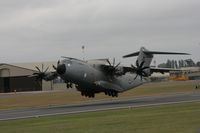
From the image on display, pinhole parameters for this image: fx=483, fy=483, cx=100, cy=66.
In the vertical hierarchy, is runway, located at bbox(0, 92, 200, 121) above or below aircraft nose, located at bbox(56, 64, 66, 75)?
below

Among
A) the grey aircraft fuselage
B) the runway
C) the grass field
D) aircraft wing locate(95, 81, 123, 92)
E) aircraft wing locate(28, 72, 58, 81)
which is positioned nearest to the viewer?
the runway

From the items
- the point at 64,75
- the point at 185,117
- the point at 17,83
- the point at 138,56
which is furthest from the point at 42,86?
the point at 185,117

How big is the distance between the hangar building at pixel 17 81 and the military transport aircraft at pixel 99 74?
197 feet

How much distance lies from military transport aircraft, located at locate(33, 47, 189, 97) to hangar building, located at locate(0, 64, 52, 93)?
6018 cm

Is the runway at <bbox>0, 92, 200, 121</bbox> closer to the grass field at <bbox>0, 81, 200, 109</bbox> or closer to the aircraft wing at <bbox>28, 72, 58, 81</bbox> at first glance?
the grass field at <bbox>0, 81, 200, 109</bbox>

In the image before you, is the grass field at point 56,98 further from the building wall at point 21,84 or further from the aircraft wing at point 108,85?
the building wall at point 21,84

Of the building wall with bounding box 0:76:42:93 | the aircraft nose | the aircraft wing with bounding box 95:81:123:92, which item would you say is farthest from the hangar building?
the aircraft nose

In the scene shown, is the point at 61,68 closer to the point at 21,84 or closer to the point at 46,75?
the point at 46,75

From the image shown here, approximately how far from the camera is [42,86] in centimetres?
11875

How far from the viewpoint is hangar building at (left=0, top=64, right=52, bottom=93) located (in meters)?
116

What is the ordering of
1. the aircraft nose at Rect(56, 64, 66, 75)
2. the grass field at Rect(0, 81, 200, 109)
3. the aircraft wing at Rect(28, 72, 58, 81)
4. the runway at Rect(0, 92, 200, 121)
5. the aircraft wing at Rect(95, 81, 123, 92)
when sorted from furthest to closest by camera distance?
the grass field at Rect(0, 81, 200, 109) < the aircraft wing at Rect(28, 72, 58, 81) < the aircraft wing at Rect(95, 81, 123, 92) < the aircraft nose at Rect(56, 64, 66, 75) < the runway at Rect(0, 92, 200, 121)

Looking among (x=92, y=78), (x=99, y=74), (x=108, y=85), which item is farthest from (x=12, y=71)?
(x=92, y=78)

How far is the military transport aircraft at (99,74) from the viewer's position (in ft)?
156

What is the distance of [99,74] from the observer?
52.1 metres
